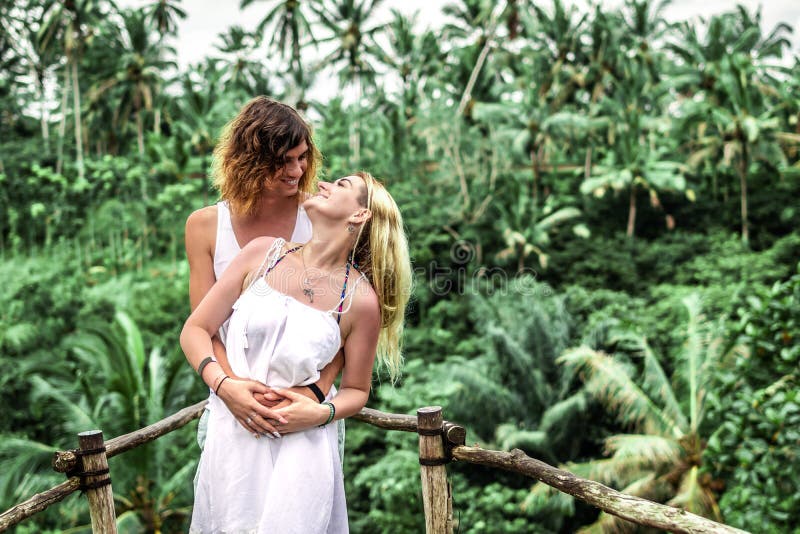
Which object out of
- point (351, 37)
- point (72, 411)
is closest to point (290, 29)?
point (351, 37)

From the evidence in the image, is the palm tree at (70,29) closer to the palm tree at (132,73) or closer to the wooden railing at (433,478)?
the palm tree at (132,73)

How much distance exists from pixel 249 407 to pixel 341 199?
0.61 metres

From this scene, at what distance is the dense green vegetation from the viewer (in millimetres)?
10055

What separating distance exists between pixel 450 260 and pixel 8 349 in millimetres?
11179

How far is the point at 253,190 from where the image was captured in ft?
7.40

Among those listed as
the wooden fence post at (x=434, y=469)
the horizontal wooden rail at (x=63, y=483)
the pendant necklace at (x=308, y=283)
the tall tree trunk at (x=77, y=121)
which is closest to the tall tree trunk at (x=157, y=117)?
the tall tree trunk at (x=77, y=121)

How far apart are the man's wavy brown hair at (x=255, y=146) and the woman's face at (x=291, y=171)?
1cm

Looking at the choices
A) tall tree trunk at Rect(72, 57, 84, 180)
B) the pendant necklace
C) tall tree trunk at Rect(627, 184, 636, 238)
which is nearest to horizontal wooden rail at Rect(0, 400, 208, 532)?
the pendant necklace

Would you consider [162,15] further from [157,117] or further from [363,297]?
[363,297]

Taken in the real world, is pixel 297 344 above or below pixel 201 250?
below

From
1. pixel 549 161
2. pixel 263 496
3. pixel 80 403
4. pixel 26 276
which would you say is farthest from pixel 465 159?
pixel 263 496

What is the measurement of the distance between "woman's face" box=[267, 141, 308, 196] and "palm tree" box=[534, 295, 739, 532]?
8.65 meters

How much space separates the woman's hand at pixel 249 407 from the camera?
74.5 inches

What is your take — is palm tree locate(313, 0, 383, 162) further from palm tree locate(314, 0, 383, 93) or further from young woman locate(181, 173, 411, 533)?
young woman locate(181, 173, 411, 533)
